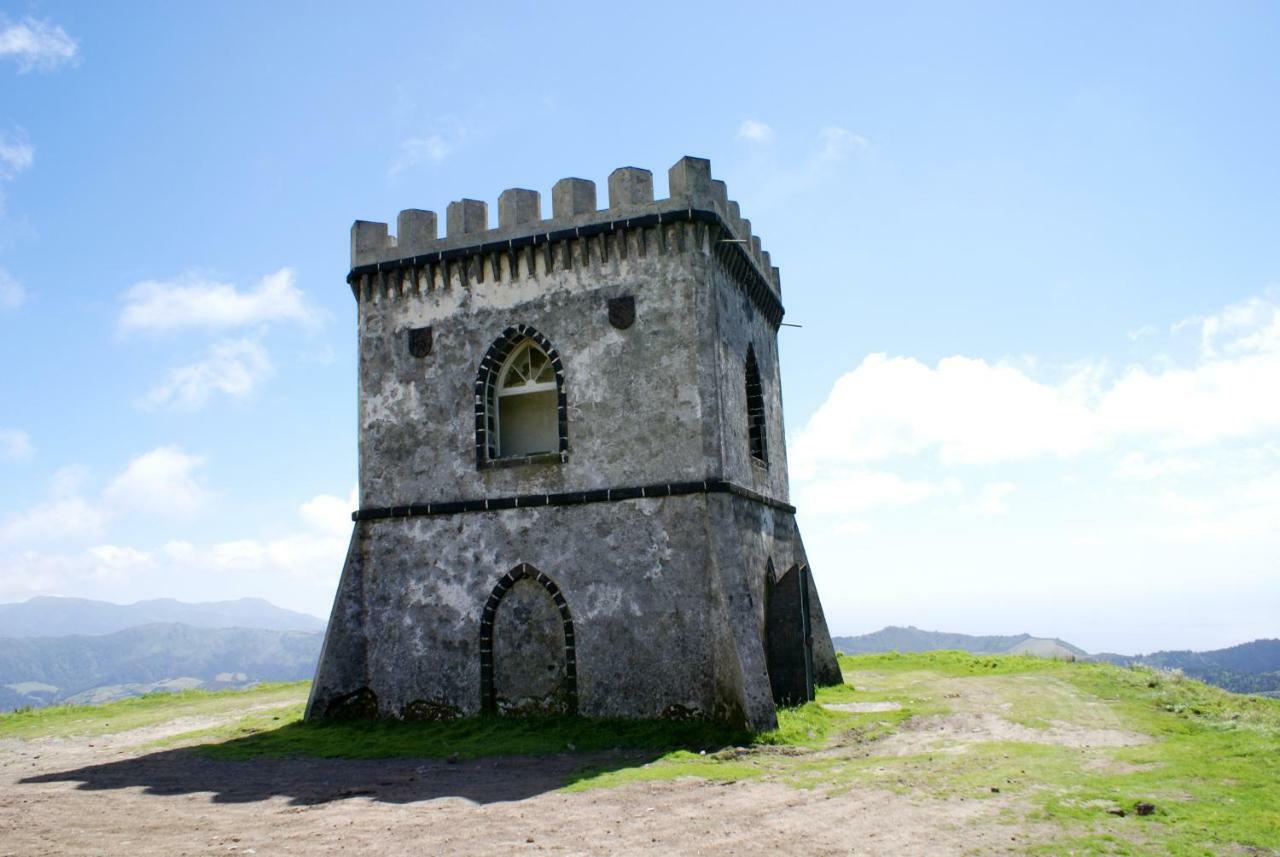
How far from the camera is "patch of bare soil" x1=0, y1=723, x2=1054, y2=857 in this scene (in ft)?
27.6

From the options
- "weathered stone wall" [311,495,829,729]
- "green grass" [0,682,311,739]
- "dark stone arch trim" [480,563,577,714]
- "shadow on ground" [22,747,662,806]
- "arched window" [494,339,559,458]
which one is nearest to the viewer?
"shadow on ground" [22,747,662,806]

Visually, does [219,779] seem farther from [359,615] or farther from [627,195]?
[627,195]

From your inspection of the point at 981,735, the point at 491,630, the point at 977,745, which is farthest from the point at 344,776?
the point at 981,735

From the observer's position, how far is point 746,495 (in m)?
16.6

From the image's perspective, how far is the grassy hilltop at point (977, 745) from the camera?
8.83 m

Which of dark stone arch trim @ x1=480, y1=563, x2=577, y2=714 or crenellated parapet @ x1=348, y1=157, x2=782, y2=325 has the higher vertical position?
crenellated parapet @ x1=348, y1=157, x2=782, y2=325

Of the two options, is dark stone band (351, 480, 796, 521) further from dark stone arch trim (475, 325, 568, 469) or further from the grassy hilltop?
the grassy hilltop

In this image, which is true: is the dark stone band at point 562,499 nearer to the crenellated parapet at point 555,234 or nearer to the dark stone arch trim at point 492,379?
the dark stone arch trim at point 492,379

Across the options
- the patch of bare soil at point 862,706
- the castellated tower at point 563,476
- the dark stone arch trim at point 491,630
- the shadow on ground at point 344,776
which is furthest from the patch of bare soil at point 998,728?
the dark stone arch trim at point 491,630

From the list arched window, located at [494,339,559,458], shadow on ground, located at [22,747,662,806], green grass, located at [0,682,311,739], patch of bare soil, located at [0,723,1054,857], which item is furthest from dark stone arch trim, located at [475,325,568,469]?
green grass, located at [0,682,311,739]

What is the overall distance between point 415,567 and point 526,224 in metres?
6.47

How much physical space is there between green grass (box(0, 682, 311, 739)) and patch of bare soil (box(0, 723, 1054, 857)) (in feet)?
19.7

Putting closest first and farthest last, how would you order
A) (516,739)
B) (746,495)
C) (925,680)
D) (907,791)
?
(907,791)
(516,739)
(746,495)
(925,680)

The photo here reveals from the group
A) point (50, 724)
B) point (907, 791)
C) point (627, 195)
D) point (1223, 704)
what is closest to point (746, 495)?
point (627, 195)
